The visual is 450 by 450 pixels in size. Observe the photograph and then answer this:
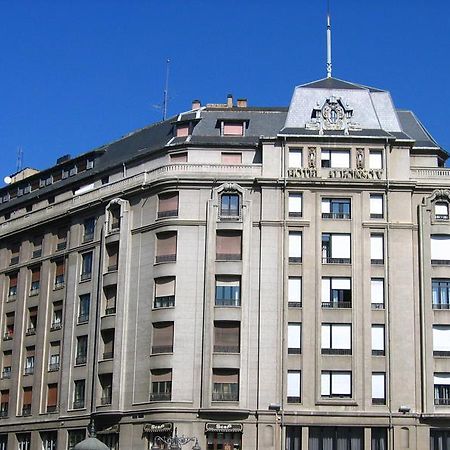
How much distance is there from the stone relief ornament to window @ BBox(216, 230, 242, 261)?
9.33 metres

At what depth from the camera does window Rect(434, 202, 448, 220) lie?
68938mm

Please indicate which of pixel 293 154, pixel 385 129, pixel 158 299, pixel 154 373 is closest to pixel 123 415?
pixel 154 373

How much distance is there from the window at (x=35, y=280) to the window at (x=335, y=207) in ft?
82.7

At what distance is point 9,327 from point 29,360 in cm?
469

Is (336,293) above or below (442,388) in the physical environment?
above

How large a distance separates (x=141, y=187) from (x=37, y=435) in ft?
66.7

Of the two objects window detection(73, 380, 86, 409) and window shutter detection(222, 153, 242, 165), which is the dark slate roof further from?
window detection(73, 380, 86, 409)

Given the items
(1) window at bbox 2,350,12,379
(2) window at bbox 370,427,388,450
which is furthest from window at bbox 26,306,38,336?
(2) window at bbox 370,427,388,450

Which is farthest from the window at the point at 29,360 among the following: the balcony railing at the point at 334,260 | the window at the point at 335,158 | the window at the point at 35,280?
the window at the point at 335,158

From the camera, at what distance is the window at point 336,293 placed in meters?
67.0

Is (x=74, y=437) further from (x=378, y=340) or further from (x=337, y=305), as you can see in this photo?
(x=378, y=340)

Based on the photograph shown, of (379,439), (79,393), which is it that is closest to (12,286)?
(79,393)

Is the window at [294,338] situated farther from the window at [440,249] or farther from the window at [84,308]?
the window at [84,308]

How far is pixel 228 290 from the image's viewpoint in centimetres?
6800
